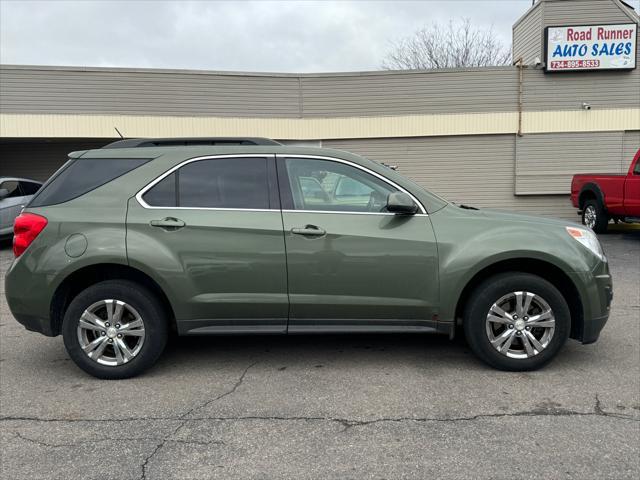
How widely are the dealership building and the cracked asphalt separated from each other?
1204 centimetres

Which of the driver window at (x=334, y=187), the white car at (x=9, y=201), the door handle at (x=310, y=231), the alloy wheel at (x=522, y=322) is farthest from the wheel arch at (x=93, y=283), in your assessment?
the white car at (x=9, y=201)

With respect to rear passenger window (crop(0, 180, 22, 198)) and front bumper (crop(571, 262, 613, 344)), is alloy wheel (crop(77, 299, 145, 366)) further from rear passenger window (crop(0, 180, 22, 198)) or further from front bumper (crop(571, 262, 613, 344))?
rear passenger window (crop(0, 180, 22, 198))

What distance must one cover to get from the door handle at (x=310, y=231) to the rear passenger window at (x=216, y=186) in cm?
34

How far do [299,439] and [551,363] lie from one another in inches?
95.1

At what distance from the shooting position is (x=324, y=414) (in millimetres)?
3504

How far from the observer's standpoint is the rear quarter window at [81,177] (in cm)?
419

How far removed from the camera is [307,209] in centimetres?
412

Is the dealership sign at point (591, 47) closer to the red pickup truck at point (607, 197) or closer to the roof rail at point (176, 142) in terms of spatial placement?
the red pickup truck at point (607, 197)

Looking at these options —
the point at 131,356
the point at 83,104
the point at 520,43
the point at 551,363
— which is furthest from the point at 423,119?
the point at 131,356

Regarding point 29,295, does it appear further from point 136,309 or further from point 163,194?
point 163,194

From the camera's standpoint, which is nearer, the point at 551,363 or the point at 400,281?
the point at 400,281

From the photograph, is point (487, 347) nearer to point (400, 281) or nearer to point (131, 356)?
point (400, 281)

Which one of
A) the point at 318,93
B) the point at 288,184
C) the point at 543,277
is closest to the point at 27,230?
the point at 288,184

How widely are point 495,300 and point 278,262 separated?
1.71 metres
